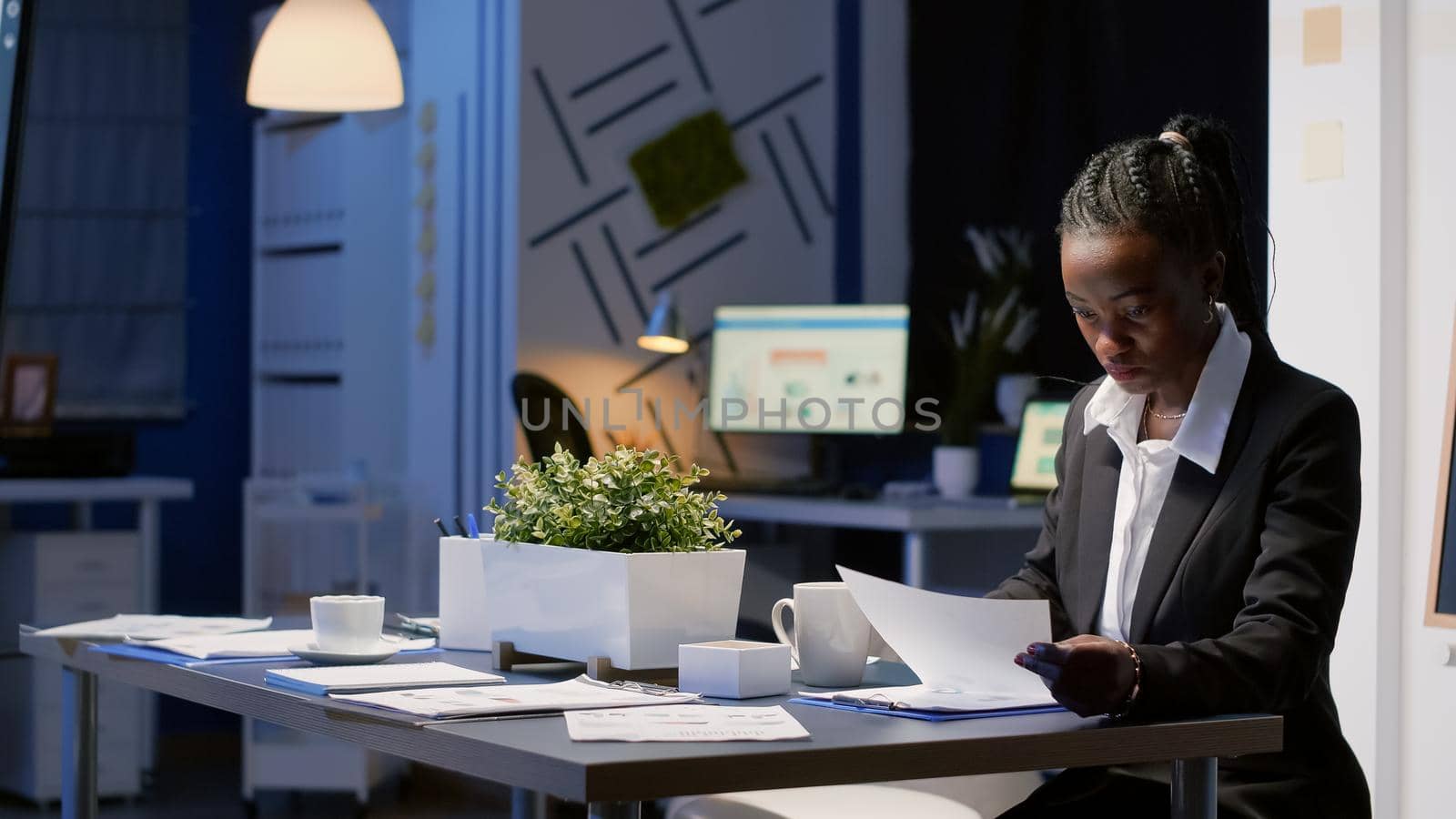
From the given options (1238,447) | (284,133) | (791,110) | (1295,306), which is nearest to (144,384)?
(284,133)

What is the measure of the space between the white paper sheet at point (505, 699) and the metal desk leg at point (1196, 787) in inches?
16.8

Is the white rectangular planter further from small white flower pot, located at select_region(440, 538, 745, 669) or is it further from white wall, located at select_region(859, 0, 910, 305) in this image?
white wall, located at select_region(859, 0, 910, 305)

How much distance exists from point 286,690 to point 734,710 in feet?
1.37

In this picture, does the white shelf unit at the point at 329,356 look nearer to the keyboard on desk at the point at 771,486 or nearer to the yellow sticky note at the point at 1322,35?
the keyboard on desk at the point at 771,486

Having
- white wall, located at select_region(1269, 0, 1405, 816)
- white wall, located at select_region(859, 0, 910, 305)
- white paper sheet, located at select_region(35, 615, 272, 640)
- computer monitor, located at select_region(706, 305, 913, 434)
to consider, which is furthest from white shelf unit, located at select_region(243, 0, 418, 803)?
white wall, located at select_region(1269, 0, 1405, 816)

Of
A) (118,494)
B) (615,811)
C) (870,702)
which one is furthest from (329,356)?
(615,811)

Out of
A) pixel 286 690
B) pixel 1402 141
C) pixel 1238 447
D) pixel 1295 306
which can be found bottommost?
pixel 286 690

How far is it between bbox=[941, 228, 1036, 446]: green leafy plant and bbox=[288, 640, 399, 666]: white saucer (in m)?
3.12

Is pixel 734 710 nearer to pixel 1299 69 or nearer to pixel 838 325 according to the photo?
pixel 1299 69

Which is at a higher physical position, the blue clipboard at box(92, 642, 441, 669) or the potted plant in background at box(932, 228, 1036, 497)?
the potted plant in background at box(932, 228, 1036, 497)

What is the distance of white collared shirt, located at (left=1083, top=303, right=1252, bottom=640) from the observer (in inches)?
69.7

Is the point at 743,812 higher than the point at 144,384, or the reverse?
the point at 144,384

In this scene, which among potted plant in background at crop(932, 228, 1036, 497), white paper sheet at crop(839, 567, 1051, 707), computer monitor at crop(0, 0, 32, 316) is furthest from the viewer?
potted plant in background at crop(932, 228, 1036, 497)

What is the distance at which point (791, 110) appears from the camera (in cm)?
517
